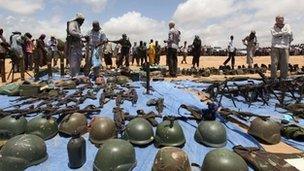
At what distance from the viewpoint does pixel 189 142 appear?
681 centimetres

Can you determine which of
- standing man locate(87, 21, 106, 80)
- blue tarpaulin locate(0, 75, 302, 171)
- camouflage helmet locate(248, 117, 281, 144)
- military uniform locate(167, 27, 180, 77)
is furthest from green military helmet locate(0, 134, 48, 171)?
military uniform locate(167, 27, 180, 77)

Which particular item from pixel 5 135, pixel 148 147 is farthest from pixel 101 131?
pixel 5 135

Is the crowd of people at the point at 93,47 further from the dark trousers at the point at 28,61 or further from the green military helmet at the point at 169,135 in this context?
the green military helmet at the point at 169,135

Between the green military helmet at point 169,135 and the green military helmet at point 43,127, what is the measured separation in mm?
1859

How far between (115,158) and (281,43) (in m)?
8.06

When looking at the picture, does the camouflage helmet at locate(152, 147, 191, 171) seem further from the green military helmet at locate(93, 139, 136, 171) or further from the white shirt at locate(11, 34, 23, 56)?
the white shirt at locate(11, 34, 23, 56)

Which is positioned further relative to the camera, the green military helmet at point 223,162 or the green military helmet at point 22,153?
the green military helmet at point 22,153

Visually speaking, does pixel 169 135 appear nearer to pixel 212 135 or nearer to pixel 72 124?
pixel 212 135

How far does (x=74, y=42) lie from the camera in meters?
12.8

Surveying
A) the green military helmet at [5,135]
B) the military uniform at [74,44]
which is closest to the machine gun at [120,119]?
the green military helmet at [5,135]

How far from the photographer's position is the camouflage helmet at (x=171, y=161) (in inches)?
202

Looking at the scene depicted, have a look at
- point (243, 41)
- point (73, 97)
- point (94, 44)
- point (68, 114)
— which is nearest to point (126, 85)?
point (94, 44)

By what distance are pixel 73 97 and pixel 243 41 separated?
12.2m

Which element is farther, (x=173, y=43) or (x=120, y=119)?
(x=173, y=43)
